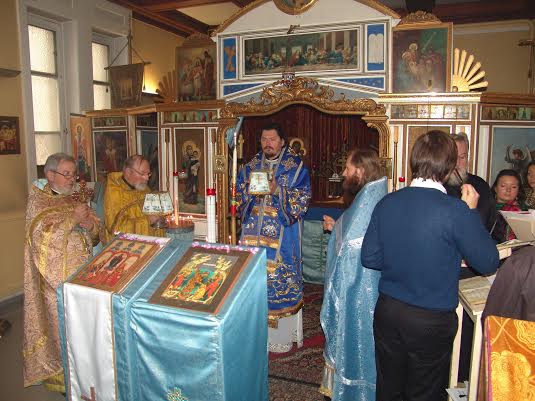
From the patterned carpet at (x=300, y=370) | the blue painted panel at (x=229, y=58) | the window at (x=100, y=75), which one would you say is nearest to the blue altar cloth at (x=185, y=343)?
the patterned carpet at (x=300, y=370)

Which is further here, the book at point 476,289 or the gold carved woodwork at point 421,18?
the gold carved woodwork at point 421,18

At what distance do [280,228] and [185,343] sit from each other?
6.79 feet

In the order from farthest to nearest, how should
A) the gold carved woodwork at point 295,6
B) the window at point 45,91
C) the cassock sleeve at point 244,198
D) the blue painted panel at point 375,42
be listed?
the window at point 45,91 < the gold carved woodwork at point 295,6 < the blue painted panel at point 375,42 < the cassock sleeve at point 244,198

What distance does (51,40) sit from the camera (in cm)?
694

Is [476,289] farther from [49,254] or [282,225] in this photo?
[49,254]

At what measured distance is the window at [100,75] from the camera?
791 centimetres

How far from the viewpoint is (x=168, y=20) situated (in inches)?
349

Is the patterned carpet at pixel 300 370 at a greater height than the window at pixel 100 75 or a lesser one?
lesser

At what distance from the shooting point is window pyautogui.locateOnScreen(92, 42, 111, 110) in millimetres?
7914

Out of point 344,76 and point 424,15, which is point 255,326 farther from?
point 424,15

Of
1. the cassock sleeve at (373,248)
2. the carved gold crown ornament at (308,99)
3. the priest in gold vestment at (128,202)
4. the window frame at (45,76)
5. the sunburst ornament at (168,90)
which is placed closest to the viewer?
the cassock sleeve at (373,248)

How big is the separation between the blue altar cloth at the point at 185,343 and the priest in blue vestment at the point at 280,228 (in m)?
1.57

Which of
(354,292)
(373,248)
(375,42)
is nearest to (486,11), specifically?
(375,42)

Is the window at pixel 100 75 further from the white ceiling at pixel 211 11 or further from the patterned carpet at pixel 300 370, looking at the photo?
the patterned carpet at pixel 300 370
